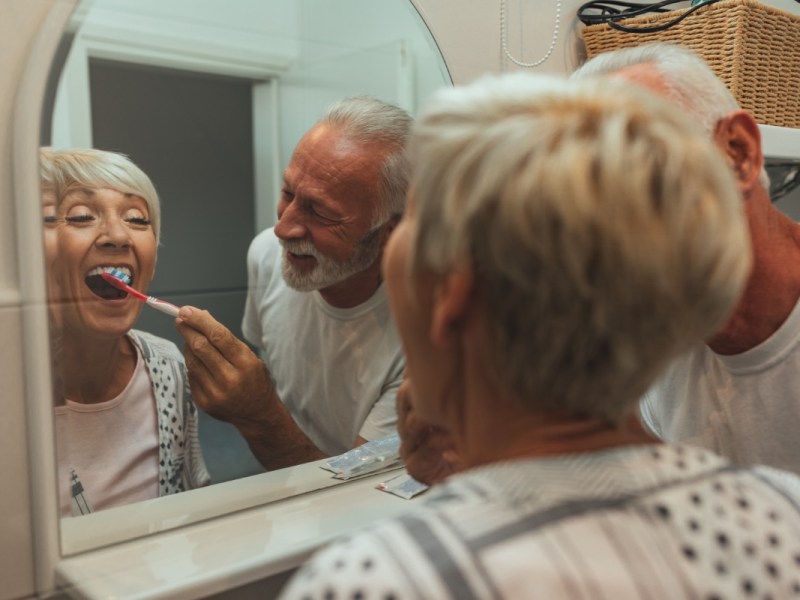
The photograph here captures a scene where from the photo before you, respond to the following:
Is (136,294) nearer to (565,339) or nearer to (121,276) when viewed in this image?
(121,276)

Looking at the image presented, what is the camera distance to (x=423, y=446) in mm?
768

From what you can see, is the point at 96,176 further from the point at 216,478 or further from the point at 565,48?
the point at 565,48

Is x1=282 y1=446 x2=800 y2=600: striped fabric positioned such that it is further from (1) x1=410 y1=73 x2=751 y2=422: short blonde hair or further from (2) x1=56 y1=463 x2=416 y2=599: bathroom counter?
(2) x1=56 y1=463 x2=416 y2=599: bathroom counter

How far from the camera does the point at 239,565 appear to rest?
29.7 inches

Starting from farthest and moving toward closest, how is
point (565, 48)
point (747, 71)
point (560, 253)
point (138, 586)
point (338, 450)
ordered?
point (565, 48), point (747, 71), point (338, 450), point (138, 586), point (560, 253)

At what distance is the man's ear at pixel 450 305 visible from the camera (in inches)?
17.0

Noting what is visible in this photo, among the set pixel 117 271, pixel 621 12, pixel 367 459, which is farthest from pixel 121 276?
pixel 621 12

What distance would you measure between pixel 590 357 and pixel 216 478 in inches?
22.2

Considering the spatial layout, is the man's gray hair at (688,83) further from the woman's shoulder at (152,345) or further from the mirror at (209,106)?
the woman's shoulder at (152,345)

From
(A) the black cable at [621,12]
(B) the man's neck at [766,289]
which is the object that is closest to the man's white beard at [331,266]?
(B) the man's neck at [766,289]

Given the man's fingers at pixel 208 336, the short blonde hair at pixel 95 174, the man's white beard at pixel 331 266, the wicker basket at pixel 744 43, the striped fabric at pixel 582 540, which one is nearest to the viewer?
the striped fabric at pixel 582 540

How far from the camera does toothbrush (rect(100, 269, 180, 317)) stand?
0.78 metres

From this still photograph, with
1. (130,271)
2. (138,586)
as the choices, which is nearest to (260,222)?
(130,271)

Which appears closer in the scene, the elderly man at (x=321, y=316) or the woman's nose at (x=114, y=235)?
the woman's nose at (x=114, y=235)
